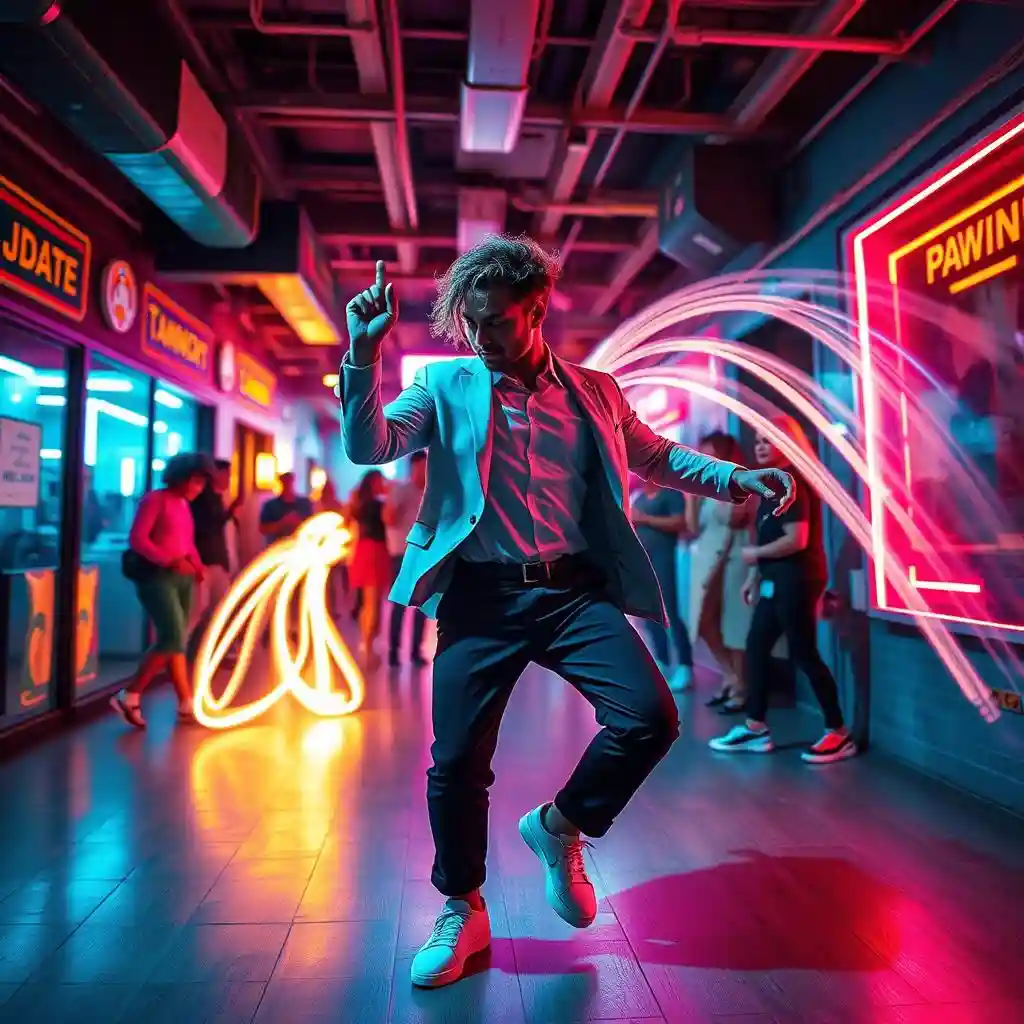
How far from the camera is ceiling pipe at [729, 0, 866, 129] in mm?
3848

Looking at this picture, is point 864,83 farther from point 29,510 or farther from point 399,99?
point 29,510

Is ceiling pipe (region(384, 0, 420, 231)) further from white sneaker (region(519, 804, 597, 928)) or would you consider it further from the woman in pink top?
white sneaker (region(519, 804, 597, 928))

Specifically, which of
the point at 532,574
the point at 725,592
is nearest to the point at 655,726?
the point at 532,574

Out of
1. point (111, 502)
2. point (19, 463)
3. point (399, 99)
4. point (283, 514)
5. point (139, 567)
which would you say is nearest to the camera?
point (19, 463)

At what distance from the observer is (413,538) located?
208 centimetres

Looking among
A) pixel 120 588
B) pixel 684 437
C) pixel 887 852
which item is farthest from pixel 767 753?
pixel 120 588

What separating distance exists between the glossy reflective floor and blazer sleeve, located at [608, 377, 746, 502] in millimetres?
1188

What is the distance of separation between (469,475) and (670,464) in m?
0.66

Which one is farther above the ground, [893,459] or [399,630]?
[893,459]

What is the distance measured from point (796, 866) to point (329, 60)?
16.6ft

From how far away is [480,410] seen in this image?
6.82 feet

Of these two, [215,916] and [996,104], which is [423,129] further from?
[215,916]

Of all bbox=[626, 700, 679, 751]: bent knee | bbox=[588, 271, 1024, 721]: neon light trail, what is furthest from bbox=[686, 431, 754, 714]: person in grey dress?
bbox=[626, 700, 679, 751]: bent knee

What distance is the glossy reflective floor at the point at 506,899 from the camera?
76.1 inches
